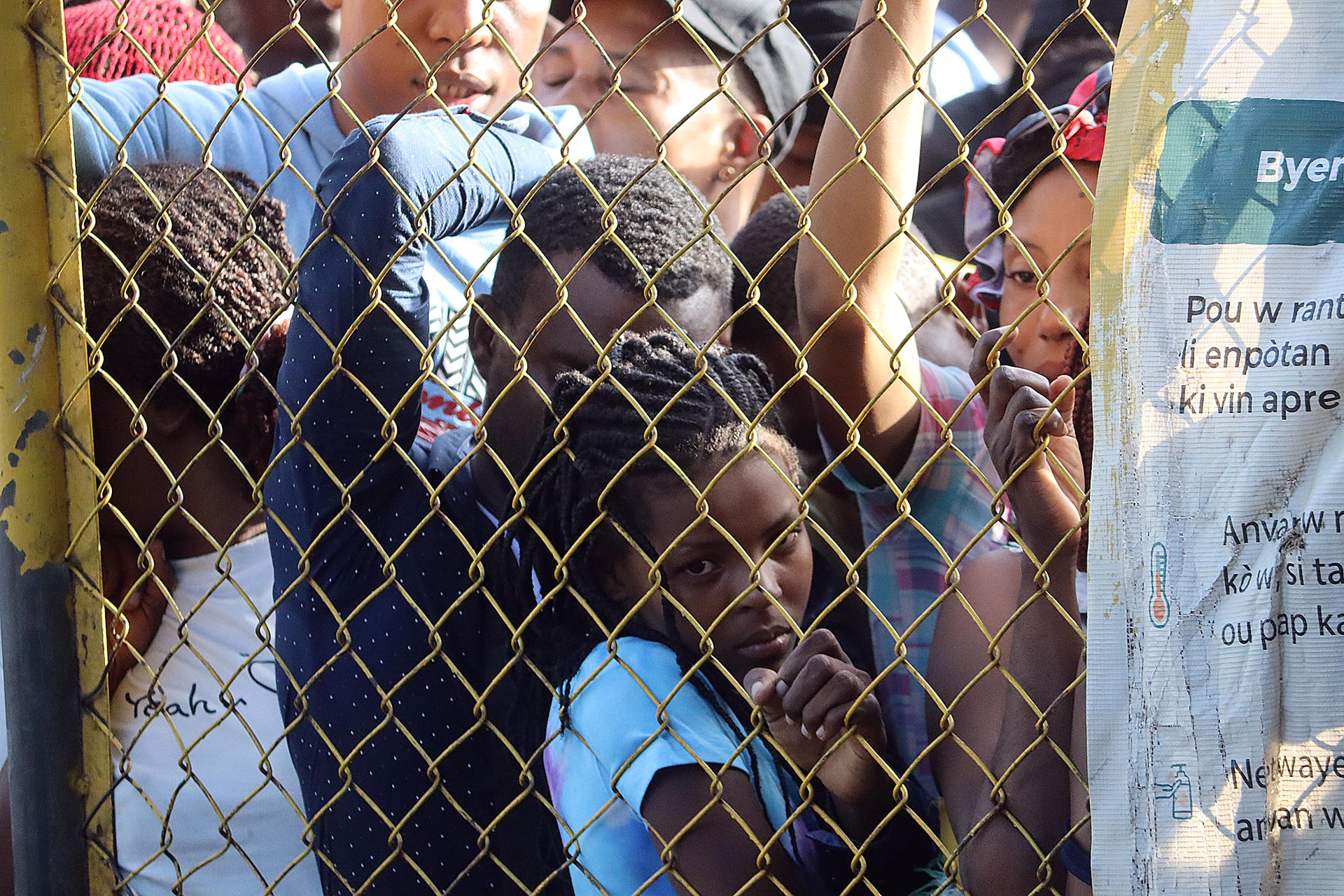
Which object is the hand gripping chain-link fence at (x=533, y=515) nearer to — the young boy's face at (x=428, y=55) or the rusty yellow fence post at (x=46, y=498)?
the rusty yellow fence post at (x=46, y=498)

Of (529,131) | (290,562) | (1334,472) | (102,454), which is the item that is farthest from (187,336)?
(1334,472)

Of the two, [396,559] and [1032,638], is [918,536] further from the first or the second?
[396,559]

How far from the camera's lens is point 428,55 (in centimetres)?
232

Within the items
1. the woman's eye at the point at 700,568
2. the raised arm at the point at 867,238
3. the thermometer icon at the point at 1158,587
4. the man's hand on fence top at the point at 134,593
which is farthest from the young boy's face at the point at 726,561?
the man's hand on fence top at the point at 134,593

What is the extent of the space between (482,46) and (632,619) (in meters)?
1.54

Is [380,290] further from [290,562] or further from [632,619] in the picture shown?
[632,619]

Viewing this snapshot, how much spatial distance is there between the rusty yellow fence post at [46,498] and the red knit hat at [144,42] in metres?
1.13

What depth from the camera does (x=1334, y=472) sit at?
0.88 metres

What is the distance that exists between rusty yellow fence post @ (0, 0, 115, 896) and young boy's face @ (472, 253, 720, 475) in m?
0.66

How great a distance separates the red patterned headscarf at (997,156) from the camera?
180 cm

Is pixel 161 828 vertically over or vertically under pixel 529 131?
under

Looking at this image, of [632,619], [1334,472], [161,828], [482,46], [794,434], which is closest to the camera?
[1334,472]

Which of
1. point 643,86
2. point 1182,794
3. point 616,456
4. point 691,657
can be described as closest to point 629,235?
point 616,456

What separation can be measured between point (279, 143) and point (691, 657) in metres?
1.33
